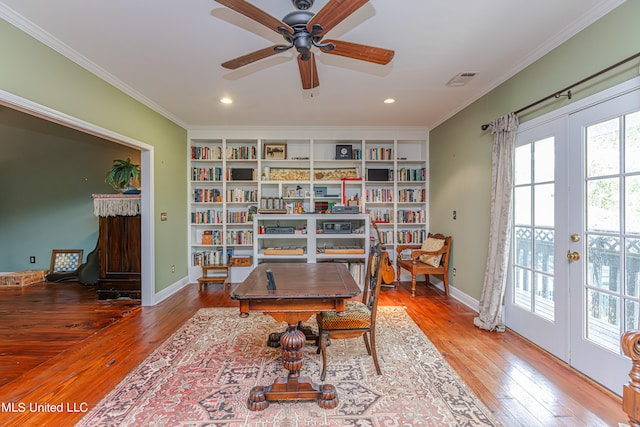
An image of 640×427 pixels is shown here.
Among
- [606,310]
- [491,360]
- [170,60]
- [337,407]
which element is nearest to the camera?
[337,407]

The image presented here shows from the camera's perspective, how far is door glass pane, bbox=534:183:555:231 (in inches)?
95.6

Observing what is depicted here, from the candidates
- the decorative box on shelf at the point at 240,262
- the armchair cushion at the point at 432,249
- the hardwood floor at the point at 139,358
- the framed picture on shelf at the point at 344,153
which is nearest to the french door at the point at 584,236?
the hardwood floor at the point at 139,358

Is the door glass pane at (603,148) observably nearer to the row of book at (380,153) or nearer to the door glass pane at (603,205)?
the door glass pane at (603,205)

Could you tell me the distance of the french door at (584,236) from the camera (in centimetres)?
183

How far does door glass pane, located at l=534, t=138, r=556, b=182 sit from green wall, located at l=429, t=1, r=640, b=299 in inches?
11.2

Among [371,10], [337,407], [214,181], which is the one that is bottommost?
[337,407]

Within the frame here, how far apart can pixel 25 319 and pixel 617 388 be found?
5.34 metres

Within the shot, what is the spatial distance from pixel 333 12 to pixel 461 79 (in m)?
2.12

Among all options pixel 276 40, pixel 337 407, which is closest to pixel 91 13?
pixel 276 40

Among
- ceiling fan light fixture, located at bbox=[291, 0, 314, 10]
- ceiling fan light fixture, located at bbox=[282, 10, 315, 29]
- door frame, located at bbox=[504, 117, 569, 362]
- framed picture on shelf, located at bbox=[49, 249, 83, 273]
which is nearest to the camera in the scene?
ceiling fan light fixture, located at bbox=[282, 10, 315, 29]

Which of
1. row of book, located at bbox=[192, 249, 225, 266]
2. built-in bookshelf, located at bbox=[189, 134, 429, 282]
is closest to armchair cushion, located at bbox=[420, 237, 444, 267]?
built-in bookshelf, located at bbox=[189, 134, 429, 282]

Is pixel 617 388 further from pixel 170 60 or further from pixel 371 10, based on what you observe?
pixel 170 60

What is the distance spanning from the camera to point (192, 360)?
235 centimetres

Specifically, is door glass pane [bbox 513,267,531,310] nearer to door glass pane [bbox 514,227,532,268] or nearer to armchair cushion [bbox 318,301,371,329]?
door glass pane [bbox 514,227,532,268]
